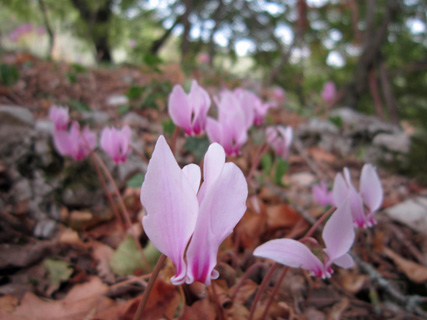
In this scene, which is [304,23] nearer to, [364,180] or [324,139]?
[324,139]

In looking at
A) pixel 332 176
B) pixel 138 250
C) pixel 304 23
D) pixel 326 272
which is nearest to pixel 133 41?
pixel 304 23

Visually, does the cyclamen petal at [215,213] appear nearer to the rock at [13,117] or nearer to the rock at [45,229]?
the rock at [45,229]

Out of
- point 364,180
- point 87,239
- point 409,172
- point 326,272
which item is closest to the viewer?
point 326,272

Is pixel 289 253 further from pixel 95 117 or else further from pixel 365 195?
pixel 95 117

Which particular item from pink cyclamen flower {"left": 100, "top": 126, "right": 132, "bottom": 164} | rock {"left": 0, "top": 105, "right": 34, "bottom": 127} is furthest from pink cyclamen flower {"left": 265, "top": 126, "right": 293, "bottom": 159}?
rock {"left": 0, "top": 105, "right": 34, "bottom": 127}

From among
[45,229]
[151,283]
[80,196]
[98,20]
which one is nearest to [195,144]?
[80,196]

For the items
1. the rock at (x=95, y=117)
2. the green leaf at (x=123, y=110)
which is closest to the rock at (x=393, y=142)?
the green leaf at (x=123, y=110)
